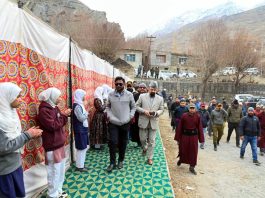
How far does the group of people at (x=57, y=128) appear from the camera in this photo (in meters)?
2.07

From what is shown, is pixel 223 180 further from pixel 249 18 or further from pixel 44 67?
pixel 249 18

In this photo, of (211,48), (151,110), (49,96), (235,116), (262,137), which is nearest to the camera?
(49,96)

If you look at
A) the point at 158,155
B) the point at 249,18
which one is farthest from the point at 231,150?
the point at 249,18

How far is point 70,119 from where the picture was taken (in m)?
4.46

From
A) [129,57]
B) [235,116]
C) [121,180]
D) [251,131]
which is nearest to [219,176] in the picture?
[251,131]

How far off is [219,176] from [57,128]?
4291 mm

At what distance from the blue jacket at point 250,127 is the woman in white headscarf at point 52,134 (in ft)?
18.6

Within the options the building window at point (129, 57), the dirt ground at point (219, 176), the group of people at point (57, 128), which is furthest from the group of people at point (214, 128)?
the building window at point (129, 57)

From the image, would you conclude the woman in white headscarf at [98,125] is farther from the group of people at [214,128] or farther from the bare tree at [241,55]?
the bare tree at [241,55]

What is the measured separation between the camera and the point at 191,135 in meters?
5.19

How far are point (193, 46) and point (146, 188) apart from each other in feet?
94.4

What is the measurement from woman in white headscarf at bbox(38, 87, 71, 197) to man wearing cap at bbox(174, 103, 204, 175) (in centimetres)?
313

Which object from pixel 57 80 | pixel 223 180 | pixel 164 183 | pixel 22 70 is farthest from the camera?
pixel 223 180

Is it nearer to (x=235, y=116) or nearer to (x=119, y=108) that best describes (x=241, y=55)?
(x=235, y=116)
